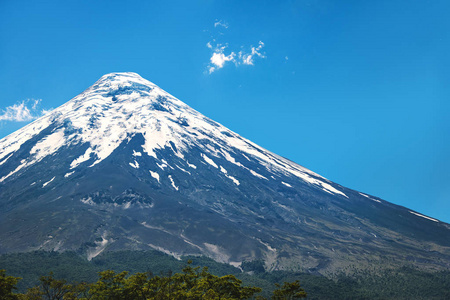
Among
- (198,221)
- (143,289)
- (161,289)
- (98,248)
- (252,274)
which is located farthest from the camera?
(198,221)

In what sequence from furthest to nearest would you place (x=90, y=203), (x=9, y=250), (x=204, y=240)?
(x=90, y=203) → (x=204, y=240) → (x=9, y=250)

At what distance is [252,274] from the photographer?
124 metres

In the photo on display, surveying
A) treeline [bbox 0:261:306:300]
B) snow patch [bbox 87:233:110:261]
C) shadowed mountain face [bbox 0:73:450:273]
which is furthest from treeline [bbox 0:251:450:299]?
treeline [bbox 0:261:306:300]

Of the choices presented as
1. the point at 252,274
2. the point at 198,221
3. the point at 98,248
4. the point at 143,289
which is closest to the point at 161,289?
the point at 143,289

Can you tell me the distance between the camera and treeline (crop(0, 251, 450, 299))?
105500 millimetres

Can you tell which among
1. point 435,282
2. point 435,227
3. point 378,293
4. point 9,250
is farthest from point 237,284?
point 435,227

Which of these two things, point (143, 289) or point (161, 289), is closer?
point (143, 289)

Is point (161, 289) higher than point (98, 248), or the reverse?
point (98, 248)

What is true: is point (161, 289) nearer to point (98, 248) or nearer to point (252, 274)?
point (252, 274)

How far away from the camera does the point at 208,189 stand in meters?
190

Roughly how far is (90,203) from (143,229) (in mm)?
29720

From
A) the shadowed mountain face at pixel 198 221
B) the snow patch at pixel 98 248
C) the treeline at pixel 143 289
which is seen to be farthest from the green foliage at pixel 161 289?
the snow patch at pixel 98 248

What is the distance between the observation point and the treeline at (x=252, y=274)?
106m

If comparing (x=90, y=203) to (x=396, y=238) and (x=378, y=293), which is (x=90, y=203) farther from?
(x=396, y=238)
